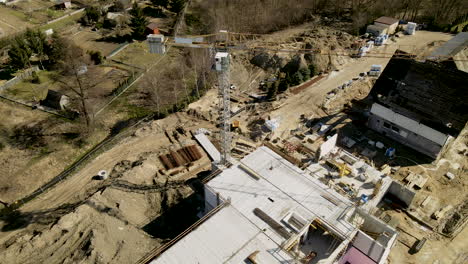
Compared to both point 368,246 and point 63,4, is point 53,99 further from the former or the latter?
point 368,246

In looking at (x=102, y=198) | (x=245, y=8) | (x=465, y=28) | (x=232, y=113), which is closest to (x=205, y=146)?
(x=232, y=113)

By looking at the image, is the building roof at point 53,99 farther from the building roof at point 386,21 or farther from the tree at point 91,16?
the building roof at point 386,21

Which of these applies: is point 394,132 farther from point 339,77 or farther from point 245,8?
point 245,8

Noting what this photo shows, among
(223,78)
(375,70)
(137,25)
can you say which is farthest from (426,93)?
(137,25)

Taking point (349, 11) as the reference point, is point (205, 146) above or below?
below

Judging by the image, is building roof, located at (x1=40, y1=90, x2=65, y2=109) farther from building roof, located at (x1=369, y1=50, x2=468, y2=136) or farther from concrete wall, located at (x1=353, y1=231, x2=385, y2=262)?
building roof, located at (x1=369, y1=50, x2=468, y2=136)

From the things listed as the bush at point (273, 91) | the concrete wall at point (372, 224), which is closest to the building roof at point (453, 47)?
the bush at point (273, 91)

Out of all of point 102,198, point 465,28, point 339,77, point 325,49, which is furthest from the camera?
point 465,28
